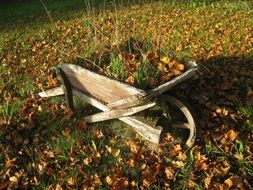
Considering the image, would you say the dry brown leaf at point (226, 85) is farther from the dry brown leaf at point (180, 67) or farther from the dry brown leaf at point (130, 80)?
the dry brown leaf at point (130, 80)

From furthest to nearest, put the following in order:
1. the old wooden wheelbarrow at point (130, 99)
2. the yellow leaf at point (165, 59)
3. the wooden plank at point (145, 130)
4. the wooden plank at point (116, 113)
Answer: the yellow leaf at point (165, 59) < the wooden plank at point (145, 130) < the wooden plank at point (116, 113) < the old wooden wheelbarrow at point (130, 99)

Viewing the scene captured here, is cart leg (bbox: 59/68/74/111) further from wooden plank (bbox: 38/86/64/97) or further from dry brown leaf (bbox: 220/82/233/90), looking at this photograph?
dry brown leaf (bbox: 220/82/233/90)

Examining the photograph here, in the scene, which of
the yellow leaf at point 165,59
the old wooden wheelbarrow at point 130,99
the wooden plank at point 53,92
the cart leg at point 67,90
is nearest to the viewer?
the old wooden wheelbarrow at point 130,99

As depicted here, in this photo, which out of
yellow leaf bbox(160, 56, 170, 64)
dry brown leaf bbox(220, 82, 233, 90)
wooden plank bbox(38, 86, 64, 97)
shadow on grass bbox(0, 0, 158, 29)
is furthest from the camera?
shadow on grass bbox(0, 0, 158, 29)

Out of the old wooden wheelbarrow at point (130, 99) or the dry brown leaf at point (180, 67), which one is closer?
the old wooden wheelbarrow at point (130, 99)

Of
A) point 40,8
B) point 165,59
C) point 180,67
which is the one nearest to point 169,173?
point 180,67

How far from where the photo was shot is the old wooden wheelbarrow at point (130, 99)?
3.53 metres

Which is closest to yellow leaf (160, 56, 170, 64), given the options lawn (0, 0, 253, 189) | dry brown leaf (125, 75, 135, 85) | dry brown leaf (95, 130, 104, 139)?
dry brown leaf (125, 75, 135, 85)

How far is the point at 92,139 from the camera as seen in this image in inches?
165

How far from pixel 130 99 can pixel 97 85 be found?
0.67m

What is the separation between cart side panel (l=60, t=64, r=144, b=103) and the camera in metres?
3.68

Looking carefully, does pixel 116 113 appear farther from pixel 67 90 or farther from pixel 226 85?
pixel 226 85

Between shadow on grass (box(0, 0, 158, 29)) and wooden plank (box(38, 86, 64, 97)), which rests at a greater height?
wooden plank (box(38, 86, 64, 97))

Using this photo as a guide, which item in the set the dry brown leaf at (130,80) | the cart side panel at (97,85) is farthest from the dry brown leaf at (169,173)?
the dry brown leaf at (130,80)
